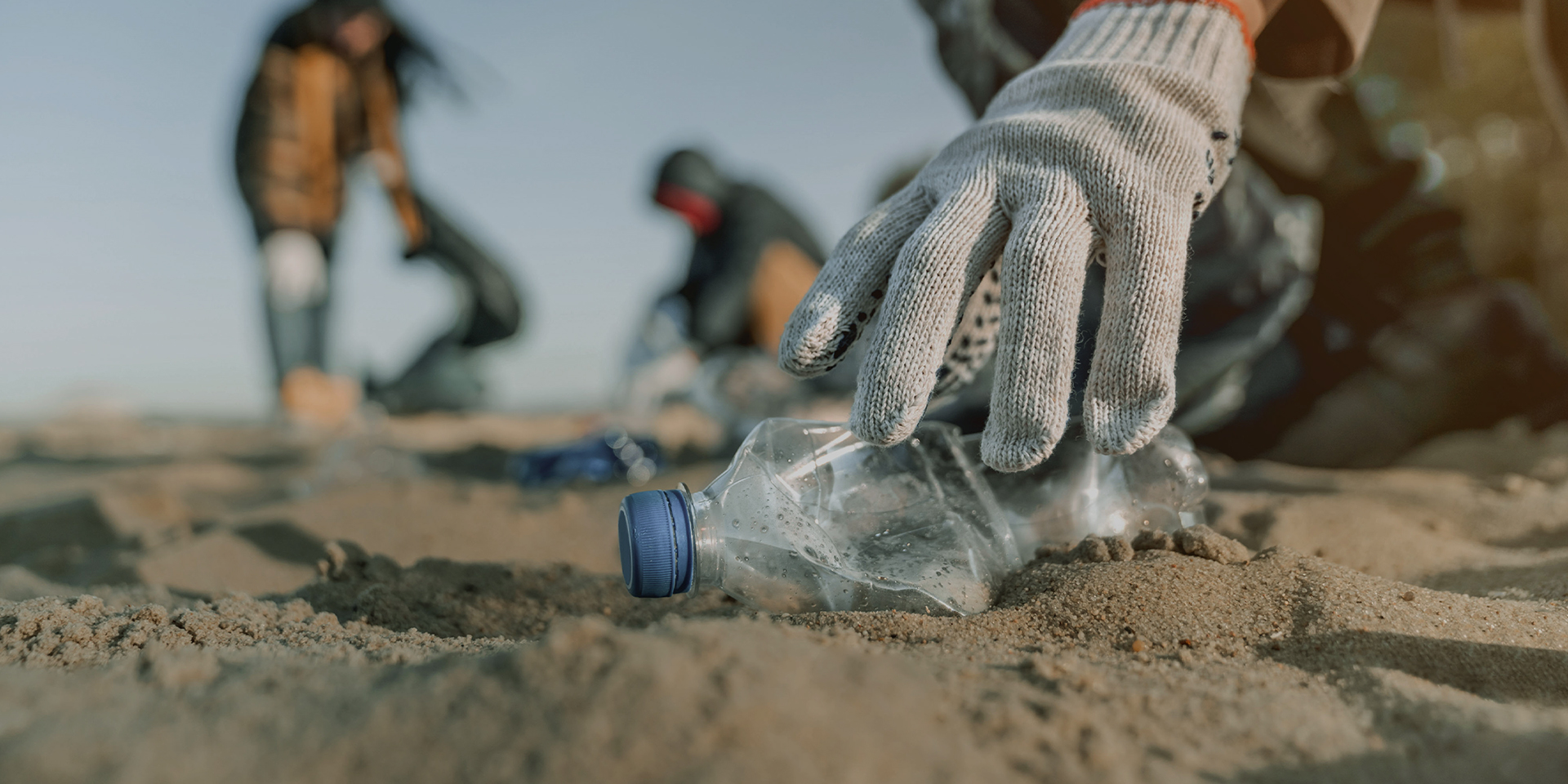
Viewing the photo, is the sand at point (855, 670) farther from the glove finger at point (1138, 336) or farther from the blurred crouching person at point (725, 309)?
the blurred crouching person at point (725, 309)

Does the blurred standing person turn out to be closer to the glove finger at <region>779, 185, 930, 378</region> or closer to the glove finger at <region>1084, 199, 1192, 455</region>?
the glove finger at <region>779, 185, 930, 378</region>

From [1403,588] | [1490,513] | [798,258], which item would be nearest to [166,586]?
[1403,588]

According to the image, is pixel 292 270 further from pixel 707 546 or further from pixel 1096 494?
pixel 1096 494

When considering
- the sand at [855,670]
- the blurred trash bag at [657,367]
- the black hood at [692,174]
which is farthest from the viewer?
the black hood at [692,174]

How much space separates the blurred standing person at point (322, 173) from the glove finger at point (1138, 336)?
5287mm

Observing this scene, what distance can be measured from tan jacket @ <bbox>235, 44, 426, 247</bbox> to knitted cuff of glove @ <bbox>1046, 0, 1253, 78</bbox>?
5.39 m

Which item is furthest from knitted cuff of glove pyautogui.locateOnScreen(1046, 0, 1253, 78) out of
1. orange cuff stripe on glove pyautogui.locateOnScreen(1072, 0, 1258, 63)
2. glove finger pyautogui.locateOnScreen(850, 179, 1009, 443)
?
glove finger pyautogui.locateOnScreen(850, 179, 1009, 443)

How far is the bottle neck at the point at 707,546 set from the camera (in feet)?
4.30

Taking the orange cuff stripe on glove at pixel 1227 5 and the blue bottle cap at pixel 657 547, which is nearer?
the blue bottle cap at pixel 657 547

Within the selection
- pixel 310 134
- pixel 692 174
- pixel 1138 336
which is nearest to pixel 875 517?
pixel 1138 336

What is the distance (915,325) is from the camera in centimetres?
119

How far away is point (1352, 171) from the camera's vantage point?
320cm

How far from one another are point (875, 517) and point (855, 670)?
76cm

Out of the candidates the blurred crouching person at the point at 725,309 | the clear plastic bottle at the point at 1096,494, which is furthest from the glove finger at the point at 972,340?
the blurred crouching person at the point at 725,309
